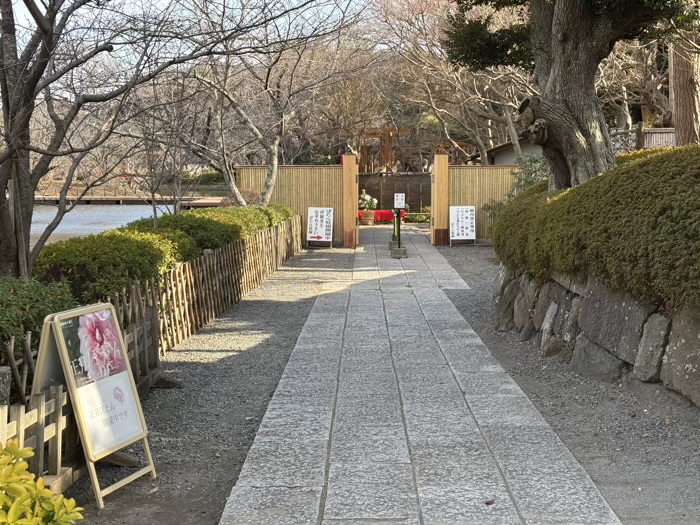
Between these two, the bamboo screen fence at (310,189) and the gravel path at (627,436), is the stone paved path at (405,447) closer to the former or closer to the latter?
the gravel path at (627,436)

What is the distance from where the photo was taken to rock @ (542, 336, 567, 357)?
25.9ft

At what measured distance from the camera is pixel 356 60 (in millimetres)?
25531

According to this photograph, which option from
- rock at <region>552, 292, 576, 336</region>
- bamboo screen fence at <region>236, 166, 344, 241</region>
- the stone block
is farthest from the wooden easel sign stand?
bamboo screen fence at <region>236, 166, 344, 241</region>

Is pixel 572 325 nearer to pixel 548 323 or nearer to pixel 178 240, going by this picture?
pixel 548 323

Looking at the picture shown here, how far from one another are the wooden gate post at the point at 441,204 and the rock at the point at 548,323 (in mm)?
15717

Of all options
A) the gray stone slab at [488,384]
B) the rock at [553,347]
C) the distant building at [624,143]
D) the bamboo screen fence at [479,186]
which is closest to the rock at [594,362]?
the rock at [553,347]

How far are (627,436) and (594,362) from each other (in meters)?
1.62

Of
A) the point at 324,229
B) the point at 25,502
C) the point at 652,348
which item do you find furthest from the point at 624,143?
the point at 25,502

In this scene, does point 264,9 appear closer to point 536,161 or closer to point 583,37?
point 583,37

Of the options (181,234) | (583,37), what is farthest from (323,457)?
(583,37)

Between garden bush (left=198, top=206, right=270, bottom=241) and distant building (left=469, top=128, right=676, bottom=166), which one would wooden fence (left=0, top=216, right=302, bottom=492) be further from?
distant building (left=469, top=128, right=676, bottom=166)

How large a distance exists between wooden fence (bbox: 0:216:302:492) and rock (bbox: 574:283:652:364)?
3813 millimetres

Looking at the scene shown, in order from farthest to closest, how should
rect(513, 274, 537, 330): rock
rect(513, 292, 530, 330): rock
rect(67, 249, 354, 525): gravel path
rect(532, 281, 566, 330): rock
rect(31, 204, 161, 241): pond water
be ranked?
rect(31, 204, 161, 241): pond water
rect(513, 292, 530, 330): rock
rect(513, 274, 537, 330): rock
rect(532, 281, 566, 330): rock
rect(67, 249, 354, 525): gravel path

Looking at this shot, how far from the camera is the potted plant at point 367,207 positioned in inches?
1307
